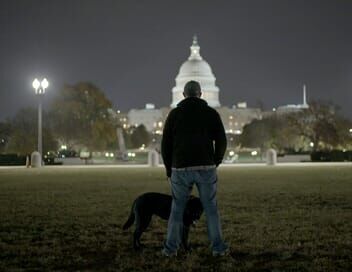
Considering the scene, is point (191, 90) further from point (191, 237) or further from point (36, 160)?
point (36, 160)

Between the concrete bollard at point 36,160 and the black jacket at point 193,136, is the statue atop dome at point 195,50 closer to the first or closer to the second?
the concrete bollard at point 36,160

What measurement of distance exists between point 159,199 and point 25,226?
3.62 metres

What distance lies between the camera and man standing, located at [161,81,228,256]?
8.02 meters

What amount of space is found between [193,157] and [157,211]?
42.2 inches

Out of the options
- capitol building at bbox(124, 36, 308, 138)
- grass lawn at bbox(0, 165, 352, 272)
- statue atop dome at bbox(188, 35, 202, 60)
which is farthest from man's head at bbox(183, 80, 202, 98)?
statue atop dome at bbox(188, 35, 202, 60)

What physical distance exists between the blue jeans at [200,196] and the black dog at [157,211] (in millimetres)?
261

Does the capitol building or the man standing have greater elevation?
the capitol building

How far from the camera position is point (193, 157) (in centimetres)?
802

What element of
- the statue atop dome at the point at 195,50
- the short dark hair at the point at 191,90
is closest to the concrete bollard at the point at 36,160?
the short dark hair at the point at 191,90

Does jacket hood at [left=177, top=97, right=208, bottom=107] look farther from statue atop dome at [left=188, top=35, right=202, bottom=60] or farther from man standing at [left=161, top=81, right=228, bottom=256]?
statue atop dome at [left=188, top=35, right=202, bottom=60]

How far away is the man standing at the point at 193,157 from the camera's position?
8.02 meters

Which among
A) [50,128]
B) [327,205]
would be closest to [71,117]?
[50,128]

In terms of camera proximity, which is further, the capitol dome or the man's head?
the capitol dome

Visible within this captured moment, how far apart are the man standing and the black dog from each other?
240 millimetres
